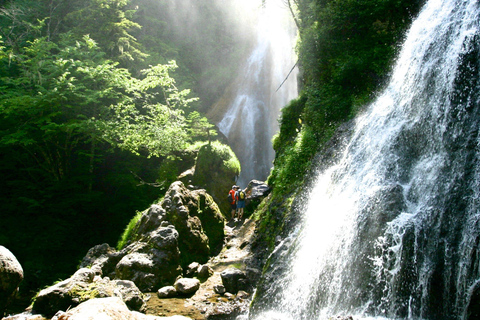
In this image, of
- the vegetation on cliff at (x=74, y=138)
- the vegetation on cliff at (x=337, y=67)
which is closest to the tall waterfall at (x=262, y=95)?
the vegetation on cliff at (x=74, y=138)

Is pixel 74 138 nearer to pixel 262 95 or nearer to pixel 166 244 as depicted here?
pixel 166 244

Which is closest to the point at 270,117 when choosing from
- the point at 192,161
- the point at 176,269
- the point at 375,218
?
the point at 192,161

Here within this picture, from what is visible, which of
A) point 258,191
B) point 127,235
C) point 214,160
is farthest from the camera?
point 214,160

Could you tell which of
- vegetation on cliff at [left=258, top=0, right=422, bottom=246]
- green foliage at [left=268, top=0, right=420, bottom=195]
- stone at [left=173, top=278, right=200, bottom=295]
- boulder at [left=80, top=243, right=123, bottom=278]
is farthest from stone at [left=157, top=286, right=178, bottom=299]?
green foliage at [left=268, top=0, right=420, bottom=195]

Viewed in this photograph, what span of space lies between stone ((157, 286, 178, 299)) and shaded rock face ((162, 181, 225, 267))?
1799mm

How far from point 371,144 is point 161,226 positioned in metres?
6.83

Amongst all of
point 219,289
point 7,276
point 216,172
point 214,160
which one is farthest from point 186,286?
point 214,160

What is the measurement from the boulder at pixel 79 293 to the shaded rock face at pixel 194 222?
118 inches

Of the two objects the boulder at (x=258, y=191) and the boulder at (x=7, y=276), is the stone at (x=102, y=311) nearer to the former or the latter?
the boulder at (x=7, y=276)

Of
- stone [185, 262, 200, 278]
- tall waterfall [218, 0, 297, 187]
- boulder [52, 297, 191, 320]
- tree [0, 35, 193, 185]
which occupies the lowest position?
boulder [52, 297, 191, 320]

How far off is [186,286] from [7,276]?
13.4ft

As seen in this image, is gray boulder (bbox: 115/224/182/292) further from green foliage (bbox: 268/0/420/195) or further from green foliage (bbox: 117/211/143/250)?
green foliage (bbox: 268/0/420/195)

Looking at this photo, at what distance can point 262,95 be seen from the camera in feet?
91.7

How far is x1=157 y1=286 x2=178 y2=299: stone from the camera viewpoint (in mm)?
8055
